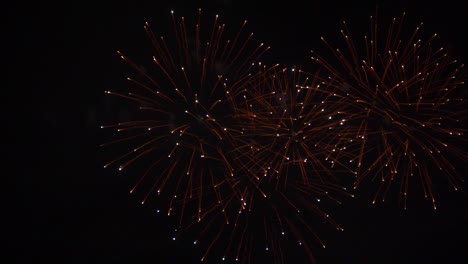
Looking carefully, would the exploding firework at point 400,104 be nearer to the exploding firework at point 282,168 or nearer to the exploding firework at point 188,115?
the exploding firework at point 282,168

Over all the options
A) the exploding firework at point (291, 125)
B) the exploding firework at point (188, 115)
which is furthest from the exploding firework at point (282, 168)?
the exploding firework at point (188, 115)

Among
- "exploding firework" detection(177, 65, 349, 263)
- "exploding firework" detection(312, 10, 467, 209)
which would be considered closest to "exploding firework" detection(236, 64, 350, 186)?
"exploding firework" detection(177, 65, 349, 263)

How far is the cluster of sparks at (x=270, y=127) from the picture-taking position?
2.27 metres

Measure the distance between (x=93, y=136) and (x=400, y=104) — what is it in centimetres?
184

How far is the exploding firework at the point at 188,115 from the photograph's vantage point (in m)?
2.27

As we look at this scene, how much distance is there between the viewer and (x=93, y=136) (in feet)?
7.79

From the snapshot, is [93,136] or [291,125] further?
[93,136]

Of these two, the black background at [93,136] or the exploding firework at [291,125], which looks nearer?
the exploding firework at [291,125]

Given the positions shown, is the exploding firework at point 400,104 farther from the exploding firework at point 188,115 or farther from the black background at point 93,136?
the exploding firework at point 188,115

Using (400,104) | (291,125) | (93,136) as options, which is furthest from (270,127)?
(93,136)

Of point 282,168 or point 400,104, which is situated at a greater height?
point 400,104

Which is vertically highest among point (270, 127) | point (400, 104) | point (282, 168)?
point (400, 104)

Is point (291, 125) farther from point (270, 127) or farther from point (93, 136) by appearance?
point (93, 136)

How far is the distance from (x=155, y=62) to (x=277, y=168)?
97 centimetres
